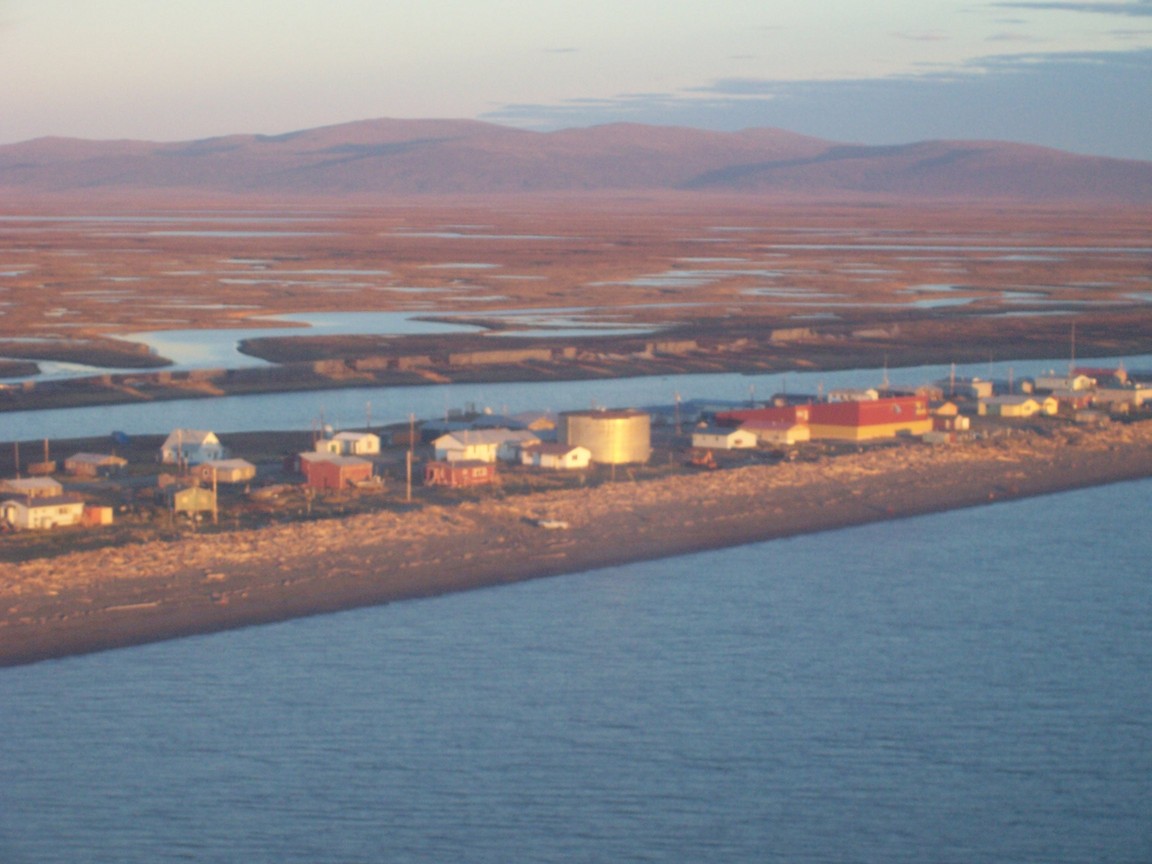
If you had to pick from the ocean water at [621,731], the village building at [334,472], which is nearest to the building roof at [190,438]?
the village building at [334,472]

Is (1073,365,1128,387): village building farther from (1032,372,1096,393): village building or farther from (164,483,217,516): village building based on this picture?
(164,483,217,516): village building

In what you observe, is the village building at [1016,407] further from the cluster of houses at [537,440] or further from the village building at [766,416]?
the village building at [766,416]

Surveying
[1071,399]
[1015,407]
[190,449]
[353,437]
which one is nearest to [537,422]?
[353,437]

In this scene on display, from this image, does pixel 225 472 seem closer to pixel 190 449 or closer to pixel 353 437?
pixel 190 449

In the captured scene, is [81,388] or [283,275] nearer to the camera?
[81,388]

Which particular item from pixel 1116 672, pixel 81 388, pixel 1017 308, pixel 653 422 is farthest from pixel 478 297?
pixel 1116 672

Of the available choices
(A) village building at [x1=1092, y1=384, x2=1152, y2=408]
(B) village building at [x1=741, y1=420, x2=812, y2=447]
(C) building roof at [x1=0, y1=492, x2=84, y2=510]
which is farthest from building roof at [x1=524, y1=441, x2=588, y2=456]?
(A) village building at [x1=1092, y1=384, x2=1152, y2=408]

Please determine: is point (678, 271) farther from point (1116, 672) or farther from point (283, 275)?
point (1116, 672)
